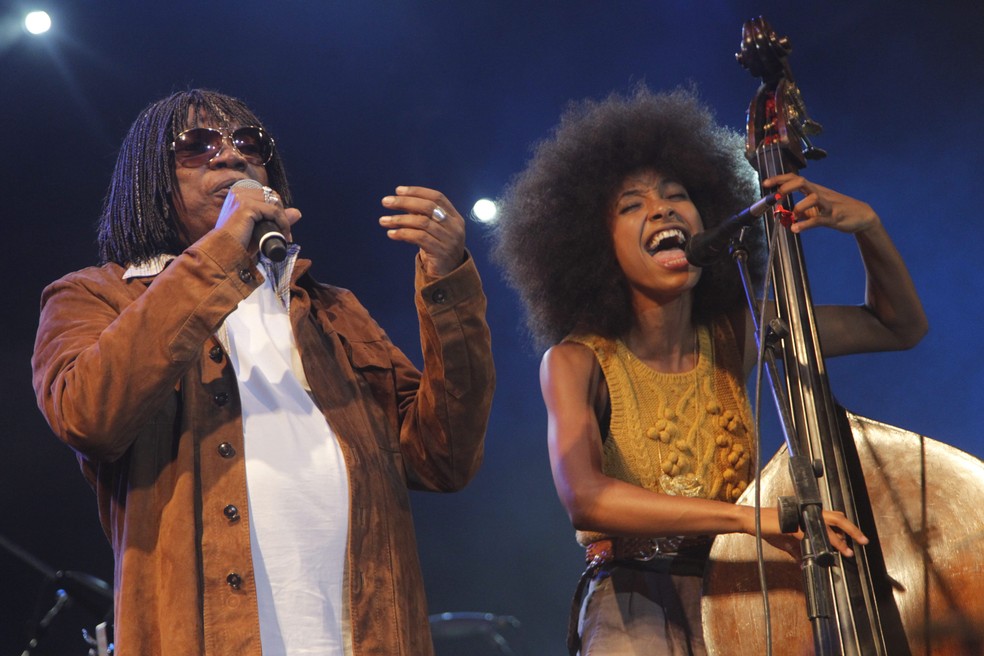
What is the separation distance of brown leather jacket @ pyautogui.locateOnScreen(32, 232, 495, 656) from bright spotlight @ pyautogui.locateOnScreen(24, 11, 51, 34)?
2834 millimetres

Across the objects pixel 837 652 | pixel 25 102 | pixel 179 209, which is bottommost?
pixel 837 652

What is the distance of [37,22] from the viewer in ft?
15.9

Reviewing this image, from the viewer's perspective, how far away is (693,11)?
5.79 meters

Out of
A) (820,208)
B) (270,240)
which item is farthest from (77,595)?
(820,208)

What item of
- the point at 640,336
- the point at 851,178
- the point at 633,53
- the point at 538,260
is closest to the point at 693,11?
the point at 633,53

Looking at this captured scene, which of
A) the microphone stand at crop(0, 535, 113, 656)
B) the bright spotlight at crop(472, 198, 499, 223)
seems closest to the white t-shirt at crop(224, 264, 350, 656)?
the microphone stand at crop(0, 535, 113, 656)

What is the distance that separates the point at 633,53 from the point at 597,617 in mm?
3798

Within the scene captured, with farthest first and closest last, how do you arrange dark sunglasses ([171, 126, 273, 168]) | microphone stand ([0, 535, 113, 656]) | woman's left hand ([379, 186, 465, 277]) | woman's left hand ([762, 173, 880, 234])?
microphone stand ([0, 535, 113, 656]) < dark sunglasses ([171, 126, 273, 168]) < woman's left hand ([762, 173, 880, 234]) < woman's left hand ([379, 186, 465, 277])

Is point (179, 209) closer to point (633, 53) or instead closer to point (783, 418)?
point (783, 418)

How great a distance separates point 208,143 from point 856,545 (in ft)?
5.94

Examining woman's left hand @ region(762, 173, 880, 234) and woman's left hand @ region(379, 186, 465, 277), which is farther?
woman's left hand @ region(762, 173, 880, 234)

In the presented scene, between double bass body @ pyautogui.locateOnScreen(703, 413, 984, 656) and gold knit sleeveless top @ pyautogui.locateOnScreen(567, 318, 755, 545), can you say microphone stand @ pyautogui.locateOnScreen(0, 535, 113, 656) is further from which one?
double bass body @ pyautogui.locateOnScreen(703, 413, 984, 656)

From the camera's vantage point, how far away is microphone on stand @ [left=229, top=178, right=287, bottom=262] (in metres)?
2.15

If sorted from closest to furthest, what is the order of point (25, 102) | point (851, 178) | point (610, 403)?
point (610, 403), point (25, 102), point (851, 178)
